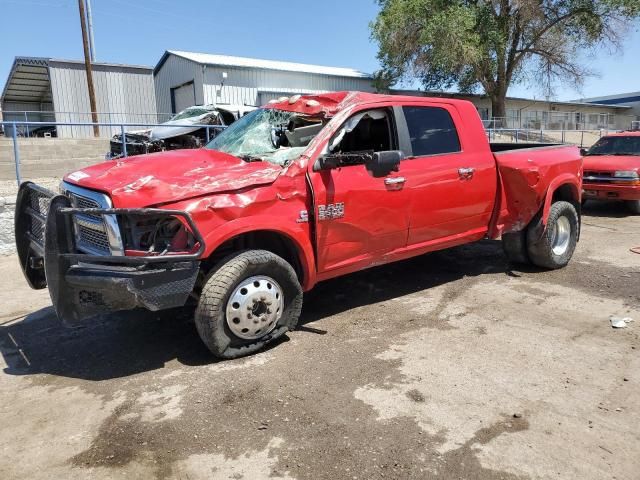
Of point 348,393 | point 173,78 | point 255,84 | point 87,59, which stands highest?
point 173,78

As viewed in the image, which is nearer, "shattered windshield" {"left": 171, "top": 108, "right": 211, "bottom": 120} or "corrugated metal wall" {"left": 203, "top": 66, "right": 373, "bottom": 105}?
"shattered windshield" {"left": 171, "top": 108, "right": 211, "bottom": 120}

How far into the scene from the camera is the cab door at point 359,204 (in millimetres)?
4168

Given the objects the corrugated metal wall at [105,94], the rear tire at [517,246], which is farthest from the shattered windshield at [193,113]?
the rear tire at [517,246]

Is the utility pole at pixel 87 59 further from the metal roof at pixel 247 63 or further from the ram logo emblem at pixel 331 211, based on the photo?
the ram logo emblem at pixel 331 211

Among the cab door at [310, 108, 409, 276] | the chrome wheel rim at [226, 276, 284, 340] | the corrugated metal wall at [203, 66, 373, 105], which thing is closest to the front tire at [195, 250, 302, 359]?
the chrome wheel rim at [226, 276, 284, 340]

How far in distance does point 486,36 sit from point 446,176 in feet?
92.5

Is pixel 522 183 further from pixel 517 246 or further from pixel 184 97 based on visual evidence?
pixel 184 97

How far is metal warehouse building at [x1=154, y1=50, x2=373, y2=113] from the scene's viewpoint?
2628 cm

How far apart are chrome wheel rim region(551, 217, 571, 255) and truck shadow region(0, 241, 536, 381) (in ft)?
2.29

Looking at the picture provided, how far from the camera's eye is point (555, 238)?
6.29m

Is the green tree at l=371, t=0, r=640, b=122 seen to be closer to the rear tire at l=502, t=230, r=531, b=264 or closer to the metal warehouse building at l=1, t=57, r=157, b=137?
the metal warehouse building at l=1, t=57, r=157, b=137

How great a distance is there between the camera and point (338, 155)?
13.6ft

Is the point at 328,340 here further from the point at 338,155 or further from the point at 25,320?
the point at 25,320

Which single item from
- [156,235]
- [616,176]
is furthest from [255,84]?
[156,235]
